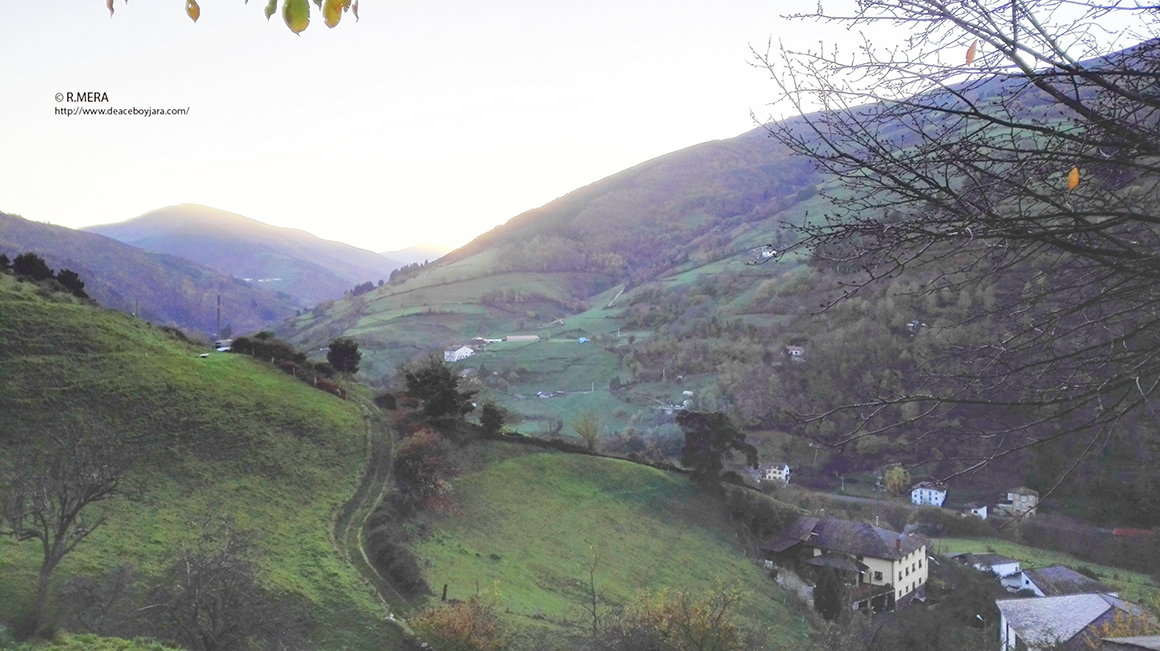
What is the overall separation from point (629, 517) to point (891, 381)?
2721 cm

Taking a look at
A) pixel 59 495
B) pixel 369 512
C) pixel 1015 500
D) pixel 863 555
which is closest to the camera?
pixel 59 495

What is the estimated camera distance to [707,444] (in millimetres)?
35094

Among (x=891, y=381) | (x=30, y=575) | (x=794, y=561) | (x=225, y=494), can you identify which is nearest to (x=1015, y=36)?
(x=891, y=381)

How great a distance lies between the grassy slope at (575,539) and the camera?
2252 cm

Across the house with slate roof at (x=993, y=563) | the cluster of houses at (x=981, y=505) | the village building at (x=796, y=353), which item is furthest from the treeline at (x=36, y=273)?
the village building at (x=796, y=353)

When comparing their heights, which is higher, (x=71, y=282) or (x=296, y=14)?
(x=71, y=282)

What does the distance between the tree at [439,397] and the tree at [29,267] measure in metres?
16.4

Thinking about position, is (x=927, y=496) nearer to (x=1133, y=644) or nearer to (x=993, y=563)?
(x=993, y=563)

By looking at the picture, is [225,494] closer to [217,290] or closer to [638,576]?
[638,576]

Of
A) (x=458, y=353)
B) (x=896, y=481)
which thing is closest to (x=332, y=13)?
(x=896, y=481)

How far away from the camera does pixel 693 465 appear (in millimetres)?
35406

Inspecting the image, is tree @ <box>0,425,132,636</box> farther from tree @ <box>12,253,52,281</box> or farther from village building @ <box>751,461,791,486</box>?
village building @ <box>751,461,791,486</box>

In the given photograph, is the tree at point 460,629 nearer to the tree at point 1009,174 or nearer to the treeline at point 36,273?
the tree at point 1009,174

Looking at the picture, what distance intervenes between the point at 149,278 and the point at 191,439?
133m
